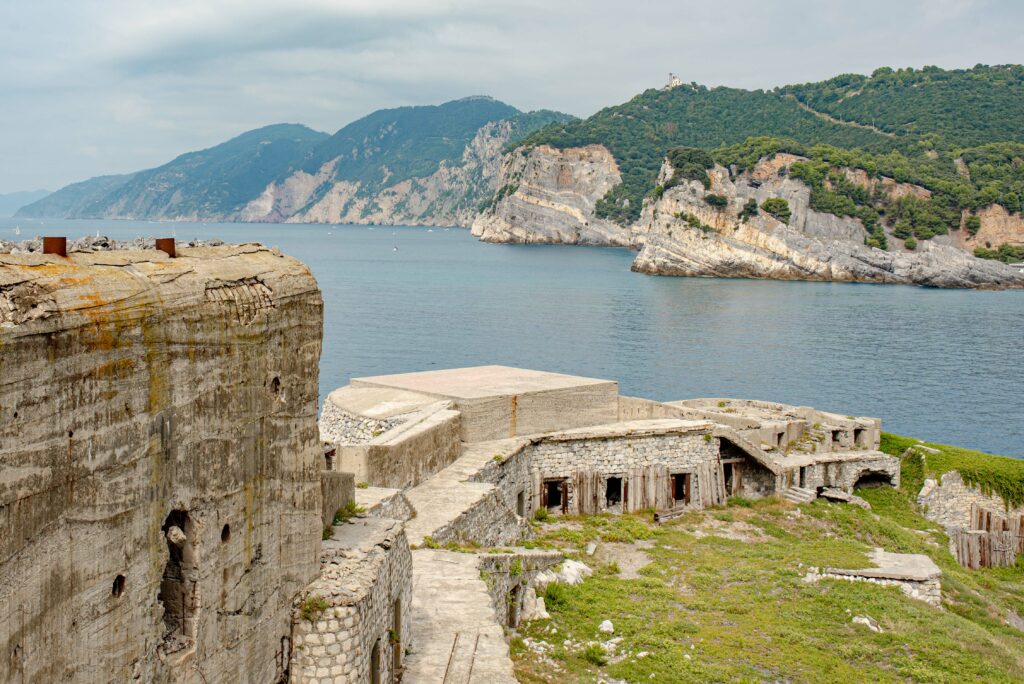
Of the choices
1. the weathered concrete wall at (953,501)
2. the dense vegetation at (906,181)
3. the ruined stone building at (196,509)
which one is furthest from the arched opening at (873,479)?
the dense vegetation at (906,181)

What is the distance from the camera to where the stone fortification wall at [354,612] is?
1098 cm

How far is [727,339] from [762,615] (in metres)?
62.1

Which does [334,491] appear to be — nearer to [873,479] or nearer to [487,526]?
[487,526]

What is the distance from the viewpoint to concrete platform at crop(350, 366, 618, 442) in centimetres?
2720

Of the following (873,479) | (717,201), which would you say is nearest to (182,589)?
(873,479)

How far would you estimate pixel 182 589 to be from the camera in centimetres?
932

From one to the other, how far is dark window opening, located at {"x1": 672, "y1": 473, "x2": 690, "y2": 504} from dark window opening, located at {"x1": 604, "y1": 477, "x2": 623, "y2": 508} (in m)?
2.10

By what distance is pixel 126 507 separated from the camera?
27.3ft

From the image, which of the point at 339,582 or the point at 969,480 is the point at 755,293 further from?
the point at 339,582

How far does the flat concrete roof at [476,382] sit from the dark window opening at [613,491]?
2.98m

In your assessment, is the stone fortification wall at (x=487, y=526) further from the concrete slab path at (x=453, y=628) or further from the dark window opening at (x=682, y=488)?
the dark window opening at (x=682, y=488)

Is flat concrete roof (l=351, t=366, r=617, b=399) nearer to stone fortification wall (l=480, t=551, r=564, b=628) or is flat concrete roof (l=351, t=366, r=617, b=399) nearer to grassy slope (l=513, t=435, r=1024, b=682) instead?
grassy slope (l=513, t=435, r=1024, b=682)

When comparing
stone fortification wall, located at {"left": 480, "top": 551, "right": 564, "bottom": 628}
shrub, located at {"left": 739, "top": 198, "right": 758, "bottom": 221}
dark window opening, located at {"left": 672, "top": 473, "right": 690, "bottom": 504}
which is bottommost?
dark window opening, located at {"left": 672, "top": 473, "right": 690, "bottom": 504}

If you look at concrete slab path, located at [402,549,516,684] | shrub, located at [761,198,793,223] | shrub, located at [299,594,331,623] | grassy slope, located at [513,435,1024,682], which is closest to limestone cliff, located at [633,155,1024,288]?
shrub, located at [761,198,793,223]
